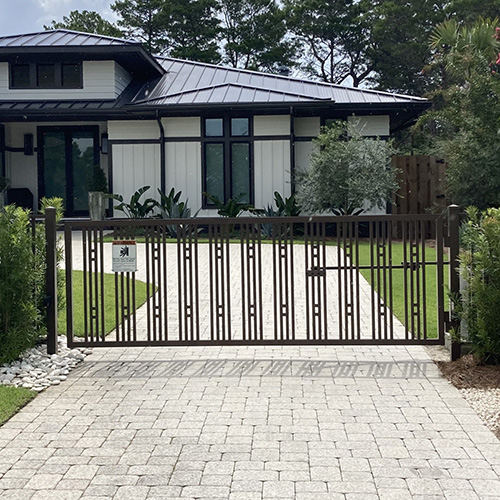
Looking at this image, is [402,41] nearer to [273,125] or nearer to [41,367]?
[273,125]

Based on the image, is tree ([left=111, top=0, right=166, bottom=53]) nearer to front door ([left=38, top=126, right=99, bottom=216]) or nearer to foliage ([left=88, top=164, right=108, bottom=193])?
front door ([left=38, top=126, right=99, bottom=216])

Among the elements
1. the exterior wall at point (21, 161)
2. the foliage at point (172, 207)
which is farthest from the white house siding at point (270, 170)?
the exterior wall at point (21, 161)

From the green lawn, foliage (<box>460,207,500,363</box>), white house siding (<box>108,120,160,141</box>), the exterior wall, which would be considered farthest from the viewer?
the exterior wall

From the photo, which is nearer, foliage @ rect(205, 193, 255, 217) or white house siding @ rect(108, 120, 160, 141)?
foliage @ rect(205, 193, 255, 217)

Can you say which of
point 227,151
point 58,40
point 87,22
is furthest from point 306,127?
point 87,22

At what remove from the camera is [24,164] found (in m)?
22.6

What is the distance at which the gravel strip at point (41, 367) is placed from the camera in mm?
6109

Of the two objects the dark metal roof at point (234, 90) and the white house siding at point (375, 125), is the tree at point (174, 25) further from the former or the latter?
the white house siding at point (375, 125)

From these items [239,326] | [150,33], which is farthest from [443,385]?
[150,33]

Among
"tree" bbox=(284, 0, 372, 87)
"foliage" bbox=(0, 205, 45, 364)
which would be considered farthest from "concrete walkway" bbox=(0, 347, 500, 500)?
"tree" bbox=(284, 0, 372, 87)

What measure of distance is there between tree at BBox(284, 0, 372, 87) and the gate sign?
33512 mm

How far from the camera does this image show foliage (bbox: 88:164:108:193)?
68.3 ft

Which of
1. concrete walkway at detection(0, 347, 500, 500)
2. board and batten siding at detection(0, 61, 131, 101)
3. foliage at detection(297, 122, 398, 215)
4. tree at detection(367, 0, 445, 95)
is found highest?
tree at detection(367, 0, 445, 95)

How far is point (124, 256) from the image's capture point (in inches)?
278
